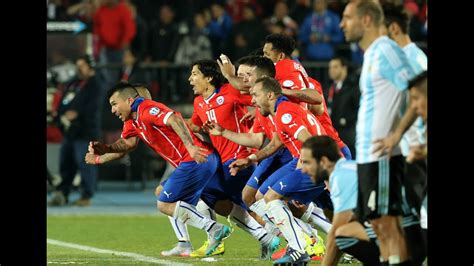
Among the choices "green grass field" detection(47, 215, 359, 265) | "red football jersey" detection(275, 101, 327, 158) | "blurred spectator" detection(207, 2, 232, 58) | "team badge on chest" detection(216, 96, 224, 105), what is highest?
"blurred spectator" detection(207, 2, 232, 58)

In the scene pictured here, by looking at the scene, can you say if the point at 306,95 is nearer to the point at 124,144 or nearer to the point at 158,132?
the point at 158,132

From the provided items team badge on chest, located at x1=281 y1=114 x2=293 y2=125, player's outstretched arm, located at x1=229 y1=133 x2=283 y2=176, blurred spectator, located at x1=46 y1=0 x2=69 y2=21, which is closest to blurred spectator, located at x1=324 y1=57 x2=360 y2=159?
blurred spectator, located at x1=46 y1=0 x2=69 y2=21

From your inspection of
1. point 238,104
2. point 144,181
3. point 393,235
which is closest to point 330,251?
point 393,235

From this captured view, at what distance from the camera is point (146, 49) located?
23859 millimetres

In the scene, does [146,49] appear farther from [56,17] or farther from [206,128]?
[206,128]

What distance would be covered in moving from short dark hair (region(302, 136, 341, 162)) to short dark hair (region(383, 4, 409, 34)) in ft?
4.11

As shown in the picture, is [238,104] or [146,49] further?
[146,49]

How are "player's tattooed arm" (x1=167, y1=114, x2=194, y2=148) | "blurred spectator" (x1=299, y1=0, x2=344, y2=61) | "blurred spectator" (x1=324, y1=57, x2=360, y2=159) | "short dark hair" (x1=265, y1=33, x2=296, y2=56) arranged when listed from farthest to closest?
"blurred spectator" (x1=299, y1=0, x2=344, y2=61)
"blurred spectator" (x1=324, y1=57, x2=360, y2=159)
"short dark hair" (x1=265, y1=33, x2=296, y2=56)
"player's tattooed arm" (x1=167, y1=114, x2=194, y2=148)

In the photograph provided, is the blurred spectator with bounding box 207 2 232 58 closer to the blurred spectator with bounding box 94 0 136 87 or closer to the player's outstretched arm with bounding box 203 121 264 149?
the blurred spectator with bounding box 94 0 136 87

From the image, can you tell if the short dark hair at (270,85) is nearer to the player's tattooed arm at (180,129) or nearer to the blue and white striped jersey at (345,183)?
the player's tattooed arm at (180,129)

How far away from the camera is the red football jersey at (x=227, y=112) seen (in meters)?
13.7

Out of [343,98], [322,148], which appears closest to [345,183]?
[322,148]

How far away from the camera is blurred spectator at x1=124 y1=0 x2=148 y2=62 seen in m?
23.7
